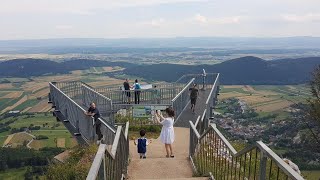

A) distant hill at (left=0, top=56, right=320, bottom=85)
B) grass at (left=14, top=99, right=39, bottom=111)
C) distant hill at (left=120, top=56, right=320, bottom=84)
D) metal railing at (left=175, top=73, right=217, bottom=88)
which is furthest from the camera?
distant hill at (left=120, top=56, right=320, bottom=84)

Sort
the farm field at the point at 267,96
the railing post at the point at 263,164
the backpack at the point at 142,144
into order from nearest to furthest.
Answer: the railing post at the point at 263,164 < the backpack at the point at 142,144 < the farm field at the point at 267,96

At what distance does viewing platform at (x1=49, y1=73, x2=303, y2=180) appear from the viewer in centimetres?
433

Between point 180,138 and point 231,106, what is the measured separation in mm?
62652

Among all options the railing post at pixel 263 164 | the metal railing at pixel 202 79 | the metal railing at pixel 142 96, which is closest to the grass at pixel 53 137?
the metal railing at pixel 202 79

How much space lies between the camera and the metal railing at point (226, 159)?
4189mm

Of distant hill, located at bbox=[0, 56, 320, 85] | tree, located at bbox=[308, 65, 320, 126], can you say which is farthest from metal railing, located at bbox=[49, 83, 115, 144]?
distant hill, located at bbox=[0, 56, 320, 85]

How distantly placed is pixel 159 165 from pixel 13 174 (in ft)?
106

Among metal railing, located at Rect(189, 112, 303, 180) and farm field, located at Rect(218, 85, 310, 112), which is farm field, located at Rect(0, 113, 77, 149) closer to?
farm field, located at Rect(218, 85, 310, 112)

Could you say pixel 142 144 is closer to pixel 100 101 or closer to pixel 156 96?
pixel 100 101

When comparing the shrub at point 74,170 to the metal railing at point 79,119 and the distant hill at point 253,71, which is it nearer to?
the metal railing at point 79,119

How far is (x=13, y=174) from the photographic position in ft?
121

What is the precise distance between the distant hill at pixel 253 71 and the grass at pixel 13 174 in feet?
235

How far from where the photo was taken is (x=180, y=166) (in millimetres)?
8883

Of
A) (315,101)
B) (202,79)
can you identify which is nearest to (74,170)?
(315,101)
